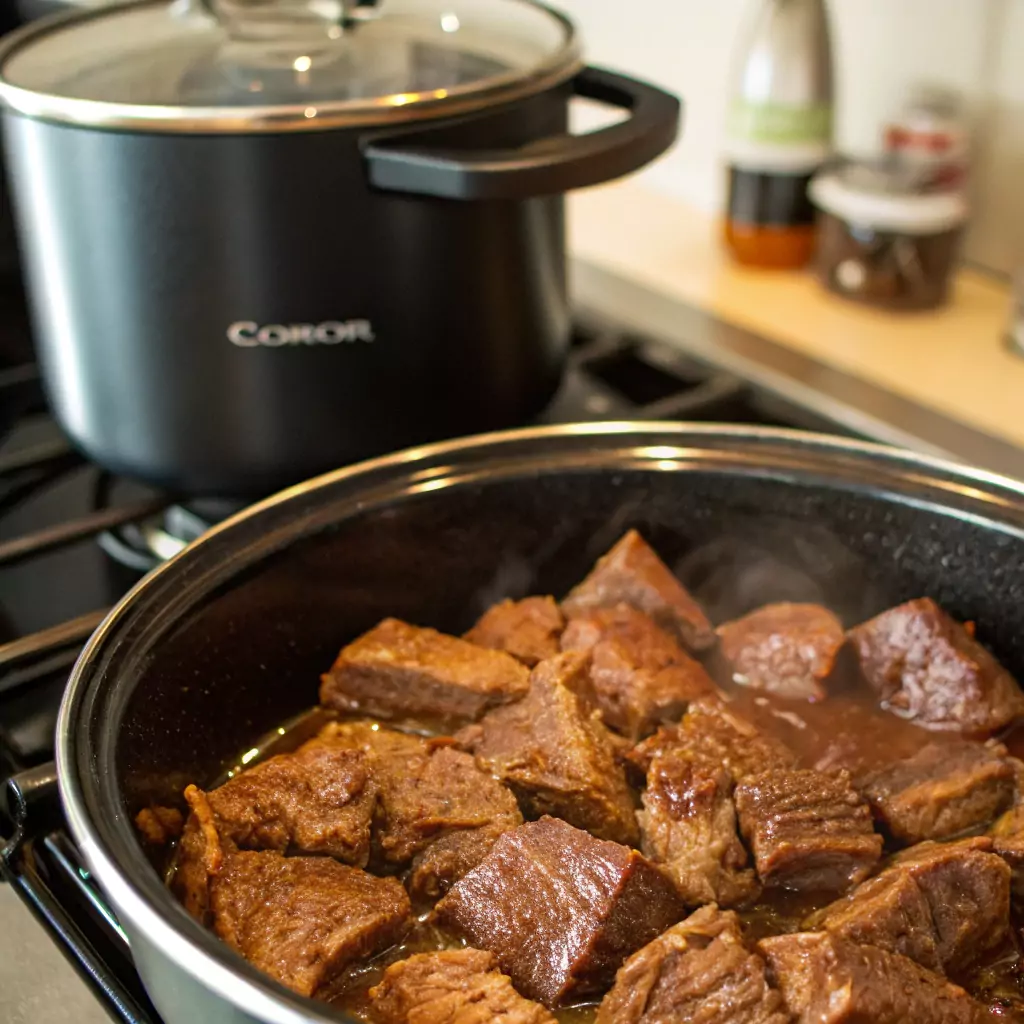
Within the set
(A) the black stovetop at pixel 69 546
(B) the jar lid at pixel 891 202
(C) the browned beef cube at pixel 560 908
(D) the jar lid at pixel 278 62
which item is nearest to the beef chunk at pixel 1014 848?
(C) the browned beef cube at pixel 560 908

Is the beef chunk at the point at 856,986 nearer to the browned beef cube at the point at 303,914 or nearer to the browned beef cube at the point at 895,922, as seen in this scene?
the browned beef cube at the point at 895,922

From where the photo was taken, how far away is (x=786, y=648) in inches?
46.4

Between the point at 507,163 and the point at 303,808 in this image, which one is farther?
the point at 507,163

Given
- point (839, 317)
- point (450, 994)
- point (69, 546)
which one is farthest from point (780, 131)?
point (450, 994)

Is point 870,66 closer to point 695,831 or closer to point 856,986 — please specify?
point 695,831

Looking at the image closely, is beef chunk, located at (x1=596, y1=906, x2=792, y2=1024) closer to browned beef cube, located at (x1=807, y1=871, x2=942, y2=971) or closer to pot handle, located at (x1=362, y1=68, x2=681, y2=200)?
browned beef cube, located at (x1=807, y1=871, x2=942, y2=971)

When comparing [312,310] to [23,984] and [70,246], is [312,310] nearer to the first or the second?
[70,246]

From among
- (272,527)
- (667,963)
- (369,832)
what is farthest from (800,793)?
(272,527)

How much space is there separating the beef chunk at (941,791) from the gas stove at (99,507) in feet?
1.45

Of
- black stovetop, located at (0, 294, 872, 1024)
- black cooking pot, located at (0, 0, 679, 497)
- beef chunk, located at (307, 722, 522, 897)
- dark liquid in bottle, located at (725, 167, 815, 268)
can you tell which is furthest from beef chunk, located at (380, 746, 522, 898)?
dark liquid in bottle, located at (725, 167, 815, 268)

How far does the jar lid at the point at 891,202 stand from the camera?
5.41 feet

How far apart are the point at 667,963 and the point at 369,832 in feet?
0.90

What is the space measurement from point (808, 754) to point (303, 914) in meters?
0.46

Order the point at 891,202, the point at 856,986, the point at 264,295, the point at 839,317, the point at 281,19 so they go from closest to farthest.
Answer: the point at 856,986 < the point at 264,295 < the point at 281,19 < the point at 891,202 < the point at 839,317
